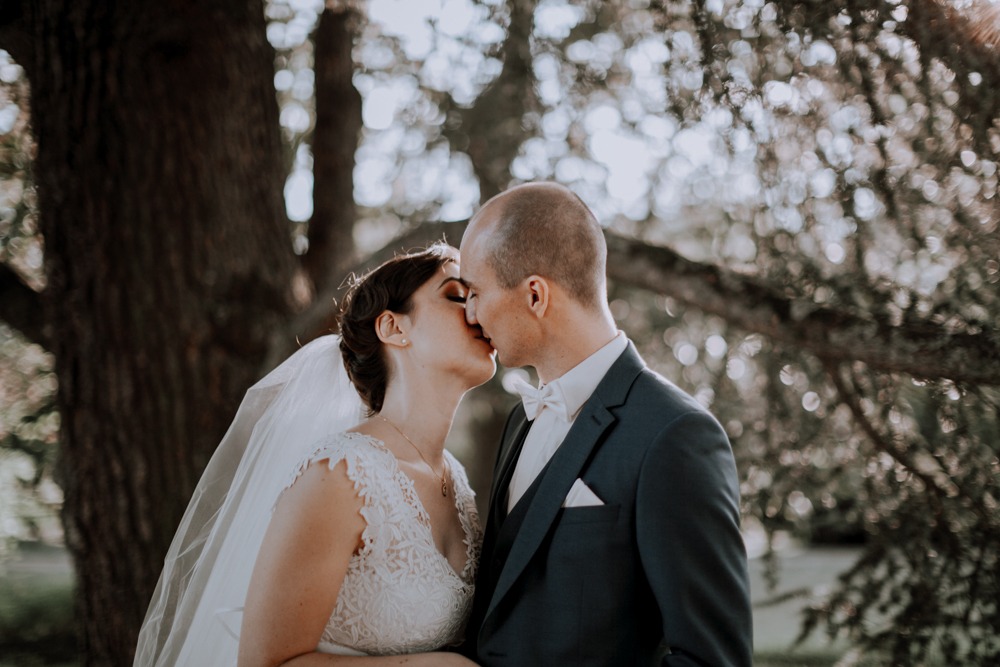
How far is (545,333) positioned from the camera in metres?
2.66

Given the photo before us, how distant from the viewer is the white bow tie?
2611mm

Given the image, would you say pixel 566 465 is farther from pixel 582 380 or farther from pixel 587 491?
pixel 582 380

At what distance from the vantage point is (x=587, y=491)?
2.35 m

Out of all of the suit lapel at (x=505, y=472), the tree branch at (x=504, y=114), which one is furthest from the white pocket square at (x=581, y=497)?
the tree branch at (x=504, y=114)

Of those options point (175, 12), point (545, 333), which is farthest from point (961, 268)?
point (175, 12)

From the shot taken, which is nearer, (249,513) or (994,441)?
(249,513)

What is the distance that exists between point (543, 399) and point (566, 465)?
31cm

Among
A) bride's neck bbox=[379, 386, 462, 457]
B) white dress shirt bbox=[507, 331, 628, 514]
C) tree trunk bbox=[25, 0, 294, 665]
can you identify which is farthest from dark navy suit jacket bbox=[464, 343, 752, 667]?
tree trunk bbox=[25, 0, 294, 665]

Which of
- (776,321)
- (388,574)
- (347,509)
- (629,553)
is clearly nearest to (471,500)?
(388,574)

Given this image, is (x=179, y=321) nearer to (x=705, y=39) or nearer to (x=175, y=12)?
(x=175, y=12)

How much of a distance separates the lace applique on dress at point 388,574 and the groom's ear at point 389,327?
1.53 ft

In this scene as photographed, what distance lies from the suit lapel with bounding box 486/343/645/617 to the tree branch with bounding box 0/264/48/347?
3006 millimetres

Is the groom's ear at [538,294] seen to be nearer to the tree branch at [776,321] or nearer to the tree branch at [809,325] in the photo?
the tree branch at [776,321]

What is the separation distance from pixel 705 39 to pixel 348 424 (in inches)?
90.3
